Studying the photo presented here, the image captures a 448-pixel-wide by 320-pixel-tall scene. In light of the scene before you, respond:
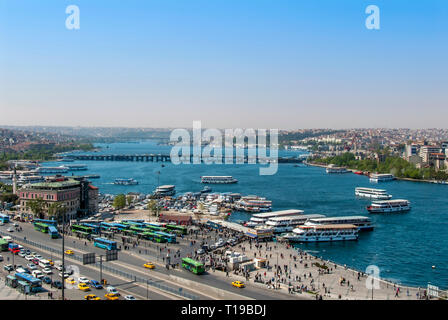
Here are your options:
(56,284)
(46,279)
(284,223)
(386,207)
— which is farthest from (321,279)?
(386,207)

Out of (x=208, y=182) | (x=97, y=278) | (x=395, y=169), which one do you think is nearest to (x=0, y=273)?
(x=97, y=278)

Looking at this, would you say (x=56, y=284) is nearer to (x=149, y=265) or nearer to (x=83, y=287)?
(x=83, y=287)

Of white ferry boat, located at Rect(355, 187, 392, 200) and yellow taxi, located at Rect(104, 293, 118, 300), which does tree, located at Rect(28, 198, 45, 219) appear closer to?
yellow taxi, located at Rect(104, 293, 118, 300)

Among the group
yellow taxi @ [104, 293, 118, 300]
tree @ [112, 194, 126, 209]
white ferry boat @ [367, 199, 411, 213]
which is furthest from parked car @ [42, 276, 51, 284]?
white ferry boat @ [367, 199, 411, 213]

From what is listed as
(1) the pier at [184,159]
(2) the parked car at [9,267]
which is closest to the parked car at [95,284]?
(2) the parked car at [9,267]
